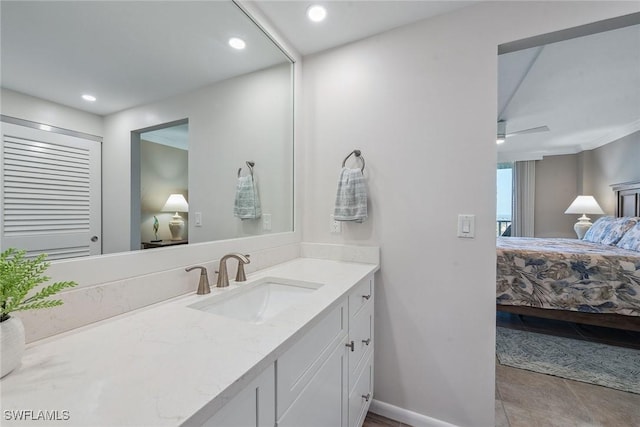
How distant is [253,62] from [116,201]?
113 centimetres

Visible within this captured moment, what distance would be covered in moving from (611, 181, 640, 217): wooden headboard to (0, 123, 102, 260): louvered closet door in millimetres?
5644

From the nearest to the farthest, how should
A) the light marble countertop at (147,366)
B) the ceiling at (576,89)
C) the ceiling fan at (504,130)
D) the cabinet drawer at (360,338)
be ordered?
the light marble countertop at (147,366) < the cabinet drawer at (360,338) < the ceiling at (576,89) < the ceiling fan at (504,130)

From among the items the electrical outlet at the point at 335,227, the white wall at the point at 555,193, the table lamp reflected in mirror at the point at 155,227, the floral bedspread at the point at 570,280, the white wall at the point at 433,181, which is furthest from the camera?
the white wall at the point at 555,193

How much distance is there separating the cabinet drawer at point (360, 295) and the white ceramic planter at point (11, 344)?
997mm

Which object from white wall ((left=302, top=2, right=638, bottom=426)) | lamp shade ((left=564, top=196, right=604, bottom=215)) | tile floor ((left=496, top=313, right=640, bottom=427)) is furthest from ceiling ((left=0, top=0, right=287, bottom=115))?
lamp shade ((left=564, top=196, right=604, bottom=215))

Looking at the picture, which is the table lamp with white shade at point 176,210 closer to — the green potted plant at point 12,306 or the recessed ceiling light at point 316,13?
the green potted plant at point 12,306

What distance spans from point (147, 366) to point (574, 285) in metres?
3.35

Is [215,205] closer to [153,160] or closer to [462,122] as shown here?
[153,160]

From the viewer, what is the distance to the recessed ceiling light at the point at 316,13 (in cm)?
140

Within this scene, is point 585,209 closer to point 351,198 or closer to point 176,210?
point 351,198

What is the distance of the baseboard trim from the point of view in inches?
57.2

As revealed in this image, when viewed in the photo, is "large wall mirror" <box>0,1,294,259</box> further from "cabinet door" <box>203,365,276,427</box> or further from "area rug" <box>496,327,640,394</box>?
"area rug" <box>496,327,640,394</box>

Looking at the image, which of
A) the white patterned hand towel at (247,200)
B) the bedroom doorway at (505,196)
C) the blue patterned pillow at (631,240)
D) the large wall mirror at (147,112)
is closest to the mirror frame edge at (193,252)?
the large wall mirror at (147,112)

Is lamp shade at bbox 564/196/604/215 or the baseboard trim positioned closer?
the baseboard trim
